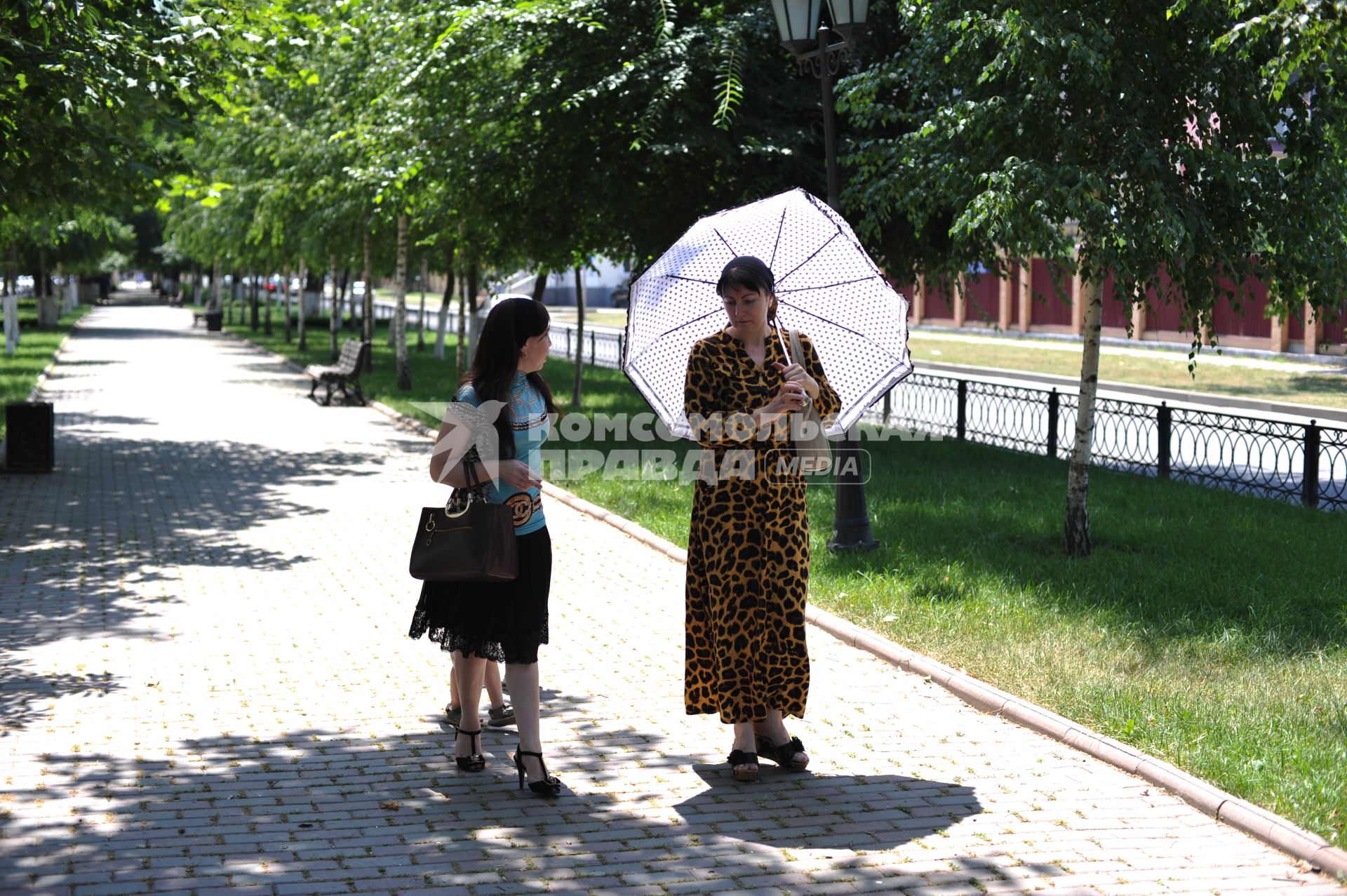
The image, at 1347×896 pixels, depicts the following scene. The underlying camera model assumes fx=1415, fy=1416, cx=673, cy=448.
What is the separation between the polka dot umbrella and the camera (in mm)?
6234

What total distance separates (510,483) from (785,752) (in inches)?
62.9

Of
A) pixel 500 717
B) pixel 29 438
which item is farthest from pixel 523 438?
pixel 29 438

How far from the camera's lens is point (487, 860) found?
476 centimetres

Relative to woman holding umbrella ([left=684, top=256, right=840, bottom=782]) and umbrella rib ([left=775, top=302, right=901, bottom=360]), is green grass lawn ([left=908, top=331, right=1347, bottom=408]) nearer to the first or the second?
umbrella rib ([left=775, top=302, right=901, bottom=360])

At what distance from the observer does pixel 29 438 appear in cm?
1482

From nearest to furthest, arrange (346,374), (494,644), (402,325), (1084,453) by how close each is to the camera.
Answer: (494,644)
(1084,453)
(346,374)
(402,325)

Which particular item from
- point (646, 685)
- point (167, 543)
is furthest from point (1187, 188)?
point (167, 543)

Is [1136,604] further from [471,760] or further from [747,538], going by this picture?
[471,760]

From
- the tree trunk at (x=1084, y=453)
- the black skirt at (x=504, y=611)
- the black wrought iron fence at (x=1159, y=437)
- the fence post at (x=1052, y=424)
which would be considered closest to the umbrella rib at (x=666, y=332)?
the black skirt at (x=504, y=611)

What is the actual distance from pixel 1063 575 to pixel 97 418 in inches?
632

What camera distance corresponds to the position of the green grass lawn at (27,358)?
76.6 ft

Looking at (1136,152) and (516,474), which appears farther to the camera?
(1136,152)

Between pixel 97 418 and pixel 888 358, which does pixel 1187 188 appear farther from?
pixel 97 418

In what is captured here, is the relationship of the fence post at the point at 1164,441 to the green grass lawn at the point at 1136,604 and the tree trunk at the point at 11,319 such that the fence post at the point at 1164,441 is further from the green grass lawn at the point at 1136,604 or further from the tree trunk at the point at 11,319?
the tree trunk at the point at 11,319
